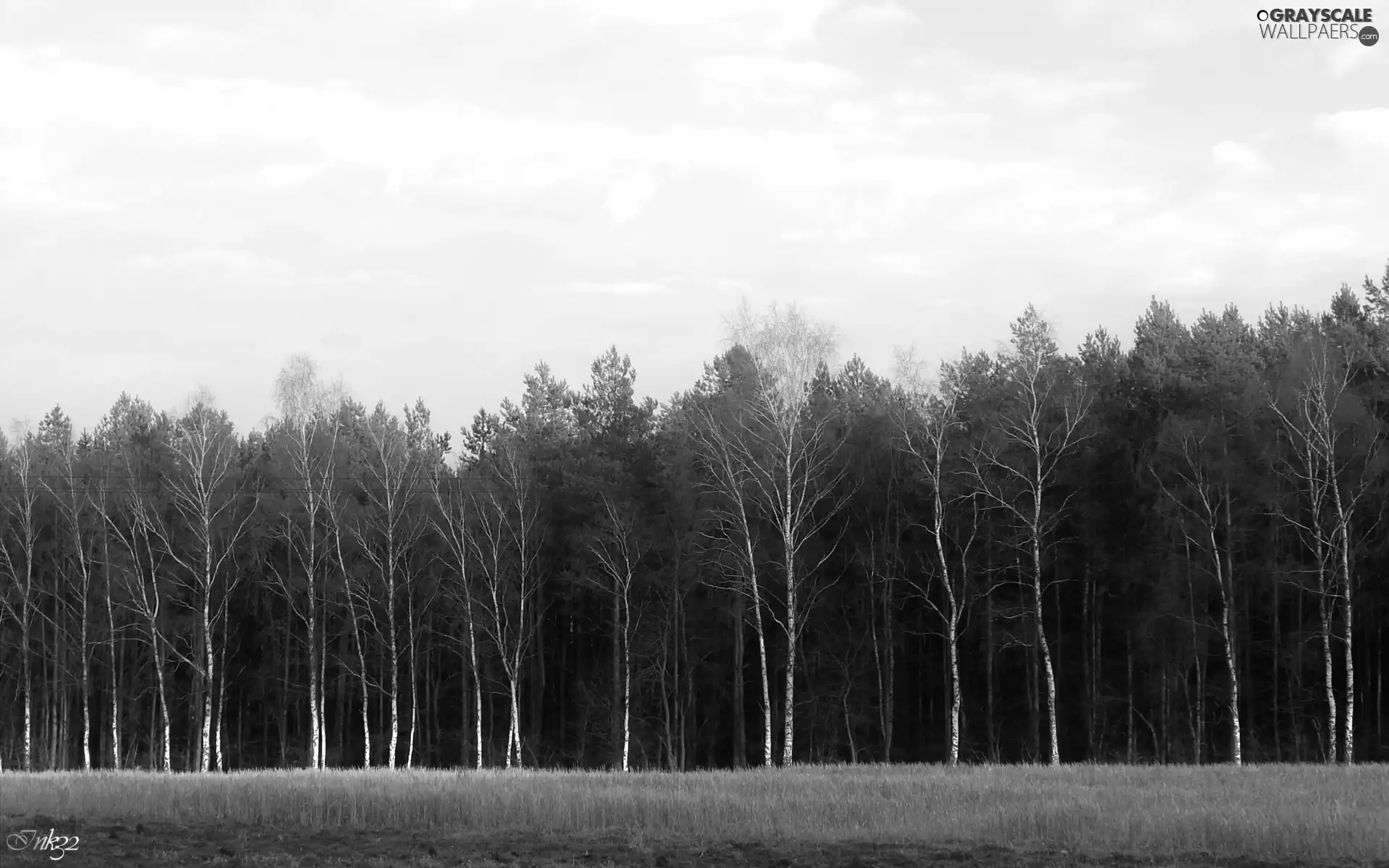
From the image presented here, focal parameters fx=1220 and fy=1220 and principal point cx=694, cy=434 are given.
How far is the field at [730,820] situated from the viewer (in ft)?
61.3

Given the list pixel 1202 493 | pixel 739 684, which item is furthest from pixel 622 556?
pixel 1202 493

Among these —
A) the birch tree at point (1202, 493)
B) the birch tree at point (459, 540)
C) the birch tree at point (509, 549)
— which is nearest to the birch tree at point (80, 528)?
the birch tree at point (459, 540)

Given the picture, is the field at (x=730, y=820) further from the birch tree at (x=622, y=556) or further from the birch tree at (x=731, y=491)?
the birch tree at (x=622, y=556)

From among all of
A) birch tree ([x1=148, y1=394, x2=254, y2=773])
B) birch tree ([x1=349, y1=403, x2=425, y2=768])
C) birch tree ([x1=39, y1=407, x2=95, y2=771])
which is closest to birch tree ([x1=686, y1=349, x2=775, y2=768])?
birch tree ([x1=349, y1=403, x2=425, y2=768])

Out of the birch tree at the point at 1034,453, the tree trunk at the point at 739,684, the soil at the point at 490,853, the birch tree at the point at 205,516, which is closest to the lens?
the soil at the point at 490,853

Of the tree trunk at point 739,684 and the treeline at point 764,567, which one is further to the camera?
the tree trunk at point 739,684

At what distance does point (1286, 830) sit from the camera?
19156 millimetres

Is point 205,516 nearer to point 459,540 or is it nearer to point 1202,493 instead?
point 459,540

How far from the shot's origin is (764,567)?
4688cm

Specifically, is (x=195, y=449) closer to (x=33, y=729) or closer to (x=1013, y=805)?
(x=33, y=729)

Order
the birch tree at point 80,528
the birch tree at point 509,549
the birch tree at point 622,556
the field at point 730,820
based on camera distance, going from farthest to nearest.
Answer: the birch tree at point 80,528, the birch tree at point 509,549, the birch tree at point 622,556, the field at point 730,820

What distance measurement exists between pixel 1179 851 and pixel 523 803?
1177 centimetres

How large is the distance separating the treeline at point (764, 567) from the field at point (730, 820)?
36.1 feet

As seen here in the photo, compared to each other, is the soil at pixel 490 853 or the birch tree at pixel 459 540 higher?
the birch tree at pixel 459 540
